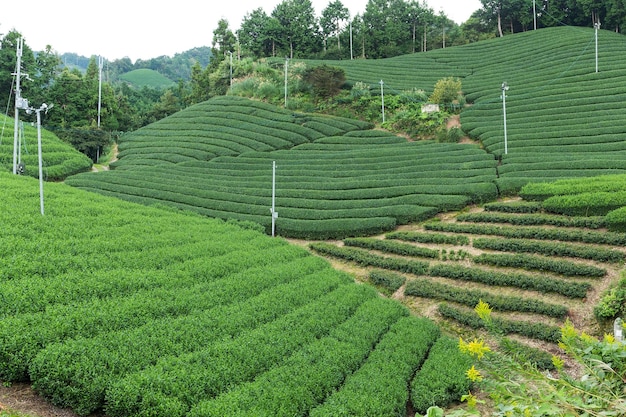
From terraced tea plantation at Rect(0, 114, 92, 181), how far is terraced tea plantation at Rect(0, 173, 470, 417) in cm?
1362

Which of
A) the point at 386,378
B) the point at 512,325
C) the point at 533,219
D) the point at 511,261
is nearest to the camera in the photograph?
the point at 386,378

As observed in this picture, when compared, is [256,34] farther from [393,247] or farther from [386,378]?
[386,378]

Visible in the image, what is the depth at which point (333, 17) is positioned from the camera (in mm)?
72000

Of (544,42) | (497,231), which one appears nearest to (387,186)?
(497,231)

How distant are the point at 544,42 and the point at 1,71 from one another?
190 ft

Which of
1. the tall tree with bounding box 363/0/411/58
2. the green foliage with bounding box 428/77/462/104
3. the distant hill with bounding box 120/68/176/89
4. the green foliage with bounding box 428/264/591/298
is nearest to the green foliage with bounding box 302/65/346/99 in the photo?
the green foliage with bounding box 428/77/462/104

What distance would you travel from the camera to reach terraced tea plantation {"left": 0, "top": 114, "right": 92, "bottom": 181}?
28016mm

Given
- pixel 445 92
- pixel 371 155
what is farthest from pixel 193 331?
pixel 445 92

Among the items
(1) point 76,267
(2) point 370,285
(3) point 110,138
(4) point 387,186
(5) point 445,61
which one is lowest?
(2) point 370,285

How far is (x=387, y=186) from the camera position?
24922mm

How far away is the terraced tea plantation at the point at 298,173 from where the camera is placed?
71.0 feet

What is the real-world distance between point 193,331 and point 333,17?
70249mm

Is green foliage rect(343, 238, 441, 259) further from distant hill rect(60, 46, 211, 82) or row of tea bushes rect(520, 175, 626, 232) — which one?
distant hill rect(60, 46, 211, 82)

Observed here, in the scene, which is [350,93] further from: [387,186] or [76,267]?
[76,267]
